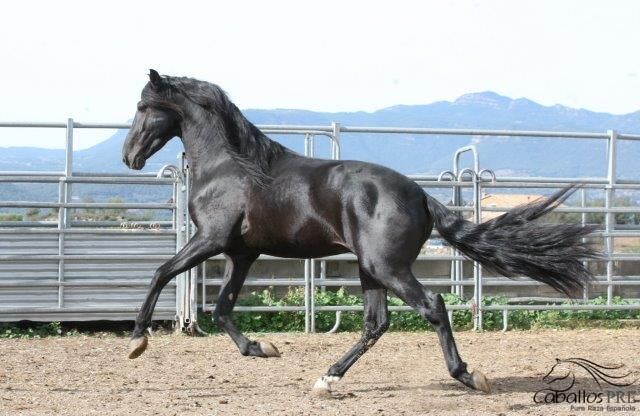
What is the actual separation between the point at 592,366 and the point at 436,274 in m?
3.63

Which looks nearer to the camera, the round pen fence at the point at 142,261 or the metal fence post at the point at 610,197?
the round pen fence at the point at 142,261

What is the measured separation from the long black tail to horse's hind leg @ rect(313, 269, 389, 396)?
2.00ft

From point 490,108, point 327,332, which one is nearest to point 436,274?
point 327,332

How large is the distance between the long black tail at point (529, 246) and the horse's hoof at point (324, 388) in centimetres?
120

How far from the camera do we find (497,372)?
7172mm

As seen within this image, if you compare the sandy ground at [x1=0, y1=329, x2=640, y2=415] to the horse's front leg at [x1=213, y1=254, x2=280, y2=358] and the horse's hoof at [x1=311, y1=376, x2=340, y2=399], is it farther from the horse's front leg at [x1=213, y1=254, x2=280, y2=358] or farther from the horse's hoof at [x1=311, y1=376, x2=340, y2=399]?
the horse's front leg at [x1=213, y1=254, x2=280, y2=358]

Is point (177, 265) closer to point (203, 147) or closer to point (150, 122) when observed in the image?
point (203, 147)

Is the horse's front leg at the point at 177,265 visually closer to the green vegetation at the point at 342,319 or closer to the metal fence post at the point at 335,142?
the green vegetation at the point at 342,319

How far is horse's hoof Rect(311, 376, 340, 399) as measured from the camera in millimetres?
5988

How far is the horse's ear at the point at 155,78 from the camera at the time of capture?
6.74 metres

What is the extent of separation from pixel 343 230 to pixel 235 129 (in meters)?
1.19

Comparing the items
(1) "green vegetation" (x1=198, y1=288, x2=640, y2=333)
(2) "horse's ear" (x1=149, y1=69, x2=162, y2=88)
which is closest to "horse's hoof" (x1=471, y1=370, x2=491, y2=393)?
(2) "horse's ear" (x1=149, y1=69, x2=162, y2=88)

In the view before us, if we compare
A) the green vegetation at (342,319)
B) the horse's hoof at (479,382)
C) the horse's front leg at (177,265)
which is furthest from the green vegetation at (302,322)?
the horse's hoof at (479,382)

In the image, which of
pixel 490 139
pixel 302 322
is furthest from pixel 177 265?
pixel 490 139
